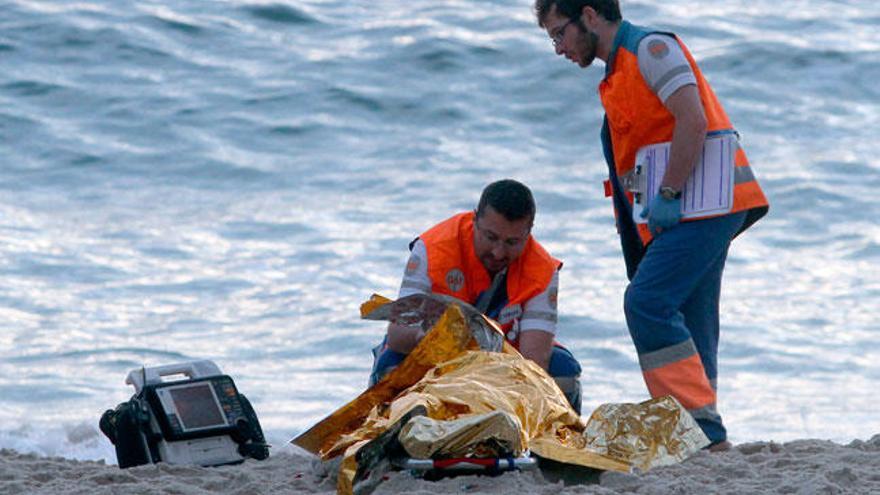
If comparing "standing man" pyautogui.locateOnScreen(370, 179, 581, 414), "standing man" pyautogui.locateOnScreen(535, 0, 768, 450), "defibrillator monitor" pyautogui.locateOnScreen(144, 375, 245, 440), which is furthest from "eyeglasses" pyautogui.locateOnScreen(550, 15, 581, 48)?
"defibrillator monitor" pyautogui.locateOnScreen(144, 375, 245, 440)

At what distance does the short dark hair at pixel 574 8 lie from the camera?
15.8 ft

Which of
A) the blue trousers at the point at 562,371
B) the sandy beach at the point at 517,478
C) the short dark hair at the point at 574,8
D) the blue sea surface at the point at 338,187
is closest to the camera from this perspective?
the sandy beach at the point at 517,478

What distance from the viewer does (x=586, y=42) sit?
15.9 ft

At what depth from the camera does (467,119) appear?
12750mm

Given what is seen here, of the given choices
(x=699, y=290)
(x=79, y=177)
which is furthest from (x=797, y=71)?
(x=699, y=290)

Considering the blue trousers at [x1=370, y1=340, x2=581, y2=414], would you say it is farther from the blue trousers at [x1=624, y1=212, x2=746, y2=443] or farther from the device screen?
the device screen

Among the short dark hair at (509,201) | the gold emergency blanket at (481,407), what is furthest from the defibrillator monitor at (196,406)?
the short dark hair at (509,201)

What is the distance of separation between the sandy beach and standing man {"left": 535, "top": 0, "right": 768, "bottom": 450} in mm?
314

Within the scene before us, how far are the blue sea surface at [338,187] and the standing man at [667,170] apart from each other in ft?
7.54

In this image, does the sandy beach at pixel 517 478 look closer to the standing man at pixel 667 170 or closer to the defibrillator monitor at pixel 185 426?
the defibrillator monitor at pixel 185 426

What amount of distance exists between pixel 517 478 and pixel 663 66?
4.69ft

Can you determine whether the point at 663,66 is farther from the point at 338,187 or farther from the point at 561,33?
the point at 338,187

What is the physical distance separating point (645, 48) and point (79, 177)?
7098 millimetres

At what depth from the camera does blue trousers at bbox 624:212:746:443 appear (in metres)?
4.78
